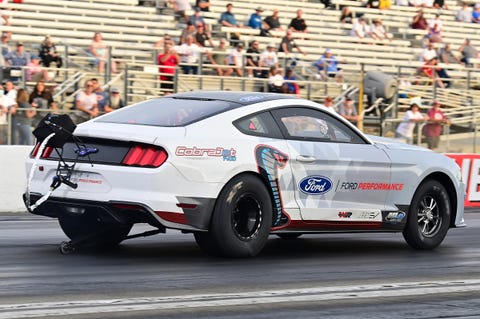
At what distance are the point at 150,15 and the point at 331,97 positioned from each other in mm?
6293

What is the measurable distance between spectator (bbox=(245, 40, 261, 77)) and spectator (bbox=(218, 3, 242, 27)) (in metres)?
1.82

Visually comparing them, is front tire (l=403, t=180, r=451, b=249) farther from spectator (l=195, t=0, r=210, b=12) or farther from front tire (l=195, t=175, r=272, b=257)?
spectator (l=195, t=0, r=210, b=12)

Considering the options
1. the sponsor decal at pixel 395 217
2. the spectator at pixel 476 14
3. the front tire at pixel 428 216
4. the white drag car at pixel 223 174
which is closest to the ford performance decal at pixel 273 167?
the white drag car at pixel 223 174

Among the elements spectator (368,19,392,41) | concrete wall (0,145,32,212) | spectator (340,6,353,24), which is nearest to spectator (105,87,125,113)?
concrete wall (0,145,32,212)

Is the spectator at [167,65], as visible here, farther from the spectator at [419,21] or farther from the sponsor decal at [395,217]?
the spectator at [419,21]

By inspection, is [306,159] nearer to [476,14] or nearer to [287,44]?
[287,44]

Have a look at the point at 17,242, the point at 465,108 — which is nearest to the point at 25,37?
the point at 465,108

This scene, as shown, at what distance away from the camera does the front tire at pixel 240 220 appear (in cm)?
964

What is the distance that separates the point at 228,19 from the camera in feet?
88.2

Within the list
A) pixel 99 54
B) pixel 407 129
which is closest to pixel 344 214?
pixel 407 129

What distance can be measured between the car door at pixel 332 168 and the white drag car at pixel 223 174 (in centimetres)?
1

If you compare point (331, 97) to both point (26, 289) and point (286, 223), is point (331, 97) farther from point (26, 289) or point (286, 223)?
point (26, 289)

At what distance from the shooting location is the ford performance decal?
997 centimetres

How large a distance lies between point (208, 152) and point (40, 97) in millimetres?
8886
